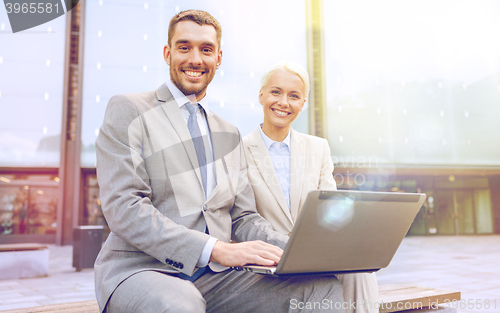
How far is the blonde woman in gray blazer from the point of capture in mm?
2504

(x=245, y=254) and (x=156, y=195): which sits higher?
(x=156, y=195)

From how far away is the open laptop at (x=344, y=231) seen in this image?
1.28 m

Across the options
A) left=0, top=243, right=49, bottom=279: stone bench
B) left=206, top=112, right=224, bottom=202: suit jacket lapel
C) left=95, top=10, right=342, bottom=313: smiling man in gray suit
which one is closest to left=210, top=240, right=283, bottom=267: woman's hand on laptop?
left=95, top=10, right=342, bottom=313: smiling man in gray suit

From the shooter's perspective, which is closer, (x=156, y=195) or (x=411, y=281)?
(x=156, y=195)

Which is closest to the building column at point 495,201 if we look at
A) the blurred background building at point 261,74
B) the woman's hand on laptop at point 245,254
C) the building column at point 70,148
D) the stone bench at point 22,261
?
the blurred background building at point 261,74

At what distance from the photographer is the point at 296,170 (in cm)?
269

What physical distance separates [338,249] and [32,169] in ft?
49.9

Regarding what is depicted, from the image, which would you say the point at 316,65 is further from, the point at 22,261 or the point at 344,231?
the point at 344,231

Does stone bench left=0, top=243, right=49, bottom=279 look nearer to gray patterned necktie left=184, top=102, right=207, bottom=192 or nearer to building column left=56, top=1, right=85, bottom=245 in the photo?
gray patterned necktie left=184, top=102, right=207, bottom=192

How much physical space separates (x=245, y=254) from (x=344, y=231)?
404 millimetres

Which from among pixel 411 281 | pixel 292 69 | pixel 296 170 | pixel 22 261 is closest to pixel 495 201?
pixel 411 281

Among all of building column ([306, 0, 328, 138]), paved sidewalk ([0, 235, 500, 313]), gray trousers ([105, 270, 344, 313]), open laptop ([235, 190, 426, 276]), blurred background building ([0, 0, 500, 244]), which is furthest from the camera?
building column ([306, 0, 328, 138])

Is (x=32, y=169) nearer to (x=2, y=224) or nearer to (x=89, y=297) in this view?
(x=2, y=224)

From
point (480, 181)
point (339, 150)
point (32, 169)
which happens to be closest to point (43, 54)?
point (32, 169)
